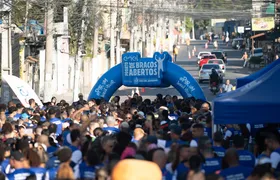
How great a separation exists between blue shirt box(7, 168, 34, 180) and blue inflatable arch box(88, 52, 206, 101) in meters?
15.5

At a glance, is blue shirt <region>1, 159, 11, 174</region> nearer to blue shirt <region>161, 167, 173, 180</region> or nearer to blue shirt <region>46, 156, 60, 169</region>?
blue shirt <region>46, 156, 60, 169</region>

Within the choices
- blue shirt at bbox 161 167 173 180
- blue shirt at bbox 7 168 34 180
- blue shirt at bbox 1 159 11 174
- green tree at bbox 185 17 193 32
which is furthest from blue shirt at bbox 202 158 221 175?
green tree at bbox 185 17 193 32

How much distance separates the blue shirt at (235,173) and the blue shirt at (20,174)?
2302mm

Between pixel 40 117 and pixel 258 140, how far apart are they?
21.8 feet

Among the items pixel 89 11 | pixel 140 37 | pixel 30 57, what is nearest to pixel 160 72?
pixel 89 11

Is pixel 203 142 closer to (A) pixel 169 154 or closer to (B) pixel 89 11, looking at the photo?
(A) pixel 169 154

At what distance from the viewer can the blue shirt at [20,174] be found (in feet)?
37.4

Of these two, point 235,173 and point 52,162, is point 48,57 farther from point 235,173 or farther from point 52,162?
point 235,173

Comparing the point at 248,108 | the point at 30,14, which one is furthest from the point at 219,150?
the point at 30,14

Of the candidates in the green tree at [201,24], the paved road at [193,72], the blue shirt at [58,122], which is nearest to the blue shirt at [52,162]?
the blue shirt at [58,122]

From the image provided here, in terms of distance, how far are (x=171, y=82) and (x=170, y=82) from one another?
10 centimetres

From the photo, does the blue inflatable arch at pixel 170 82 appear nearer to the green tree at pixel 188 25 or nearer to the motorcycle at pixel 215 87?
the motorcycle at pixel 215 87

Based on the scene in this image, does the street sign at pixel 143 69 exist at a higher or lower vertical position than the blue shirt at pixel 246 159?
higher

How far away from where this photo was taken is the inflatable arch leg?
88.4ft
